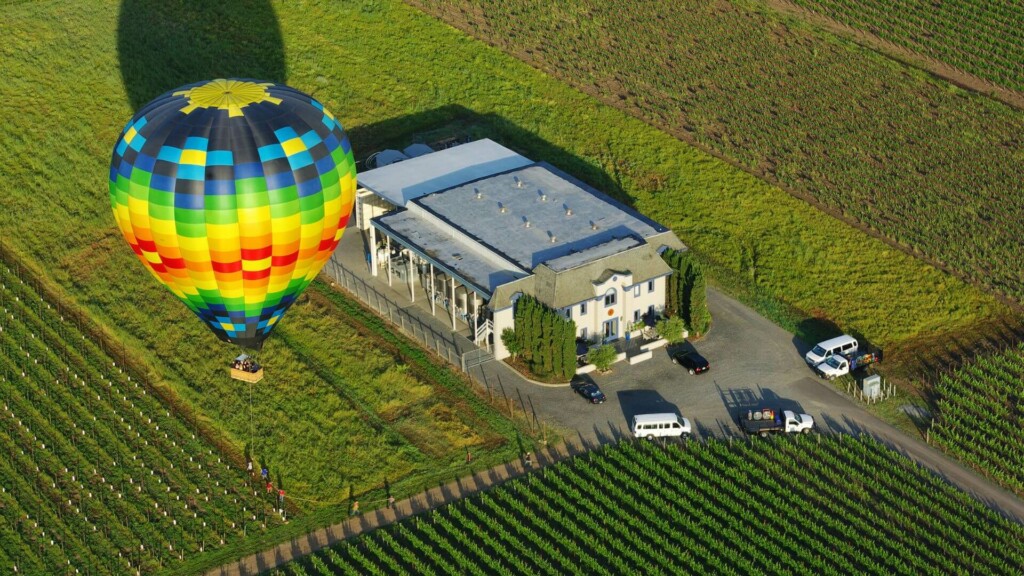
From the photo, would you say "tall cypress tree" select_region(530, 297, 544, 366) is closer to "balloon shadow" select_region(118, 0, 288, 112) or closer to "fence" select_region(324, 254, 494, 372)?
"fence" select_region(324, 254, 494, 372)

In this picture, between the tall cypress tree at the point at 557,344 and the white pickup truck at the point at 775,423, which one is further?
the tall cypress tree at the point at 557,344

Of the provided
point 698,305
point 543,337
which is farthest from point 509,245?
point 698,305

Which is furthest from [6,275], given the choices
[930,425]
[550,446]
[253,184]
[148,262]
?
[930,425]

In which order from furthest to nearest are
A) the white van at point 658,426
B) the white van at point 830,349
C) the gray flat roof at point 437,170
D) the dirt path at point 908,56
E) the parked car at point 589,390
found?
the dirt path at point 908,56
the gray flat roof at point 437,170
the white van at point 830,349
the parked car at point 589,390
the white van at point 658,426

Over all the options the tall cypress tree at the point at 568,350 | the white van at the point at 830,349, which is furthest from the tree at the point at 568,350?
the white van at the point at 830,349

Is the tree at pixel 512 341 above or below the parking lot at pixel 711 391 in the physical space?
above

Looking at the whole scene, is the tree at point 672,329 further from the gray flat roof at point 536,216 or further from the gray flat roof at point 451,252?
the gray flat roof at point 451,252

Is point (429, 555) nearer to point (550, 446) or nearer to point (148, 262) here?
point (550, 446)
